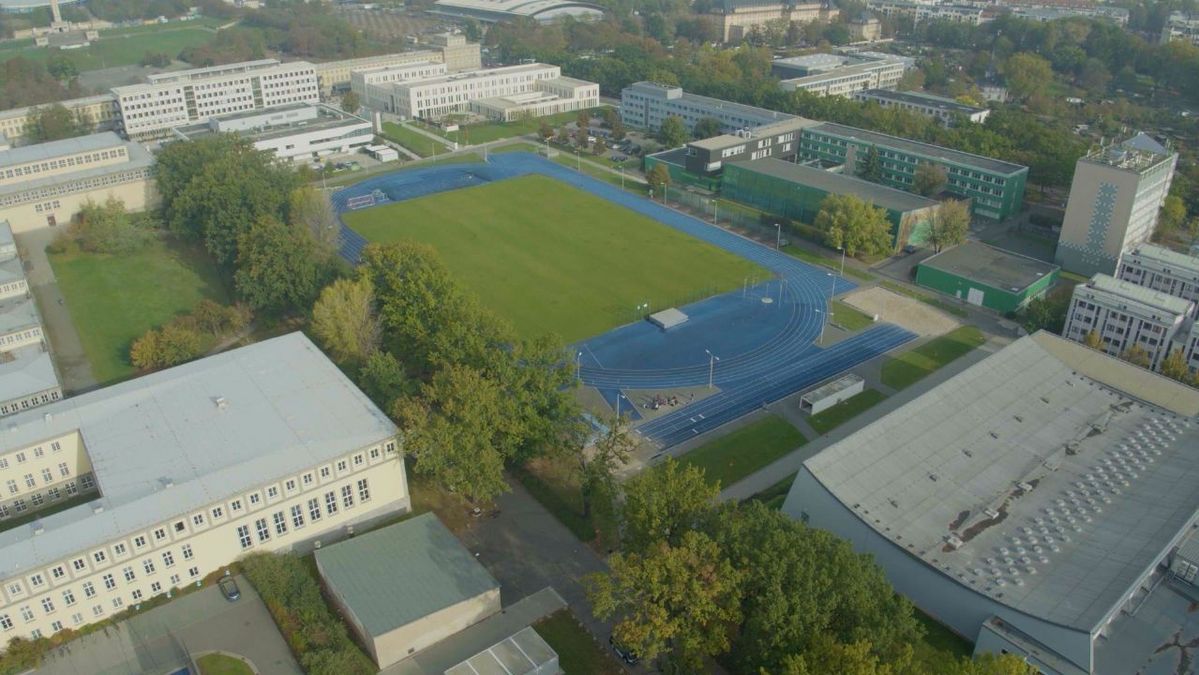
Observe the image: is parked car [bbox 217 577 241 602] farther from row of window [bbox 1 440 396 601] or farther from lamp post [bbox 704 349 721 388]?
lamp post [bbox 704 349 721 388]

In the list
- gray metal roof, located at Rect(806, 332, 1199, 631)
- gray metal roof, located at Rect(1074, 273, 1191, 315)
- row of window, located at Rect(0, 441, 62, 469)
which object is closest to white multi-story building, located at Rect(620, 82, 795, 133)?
gray metal roof, located at Rect(1074, 273, 1191, 315)

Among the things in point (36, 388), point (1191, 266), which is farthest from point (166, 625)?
point (1191, 266)

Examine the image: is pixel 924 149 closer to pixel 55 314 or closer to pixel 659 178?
pixel 659 178

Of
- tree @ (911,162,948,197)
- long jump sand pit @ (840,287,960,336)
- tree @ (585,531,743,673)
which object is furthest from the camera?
tree @ (911,162,948,197)

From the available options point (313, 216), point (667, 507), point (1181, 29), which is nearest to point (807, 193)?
point (313, 216)

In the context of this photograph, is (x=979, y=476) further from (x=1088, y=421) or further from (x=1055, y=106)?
(x=1055, y=106)

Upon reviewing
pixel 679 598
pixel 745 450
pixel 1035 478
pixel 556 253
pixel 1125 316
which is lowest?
pixel 745 450
